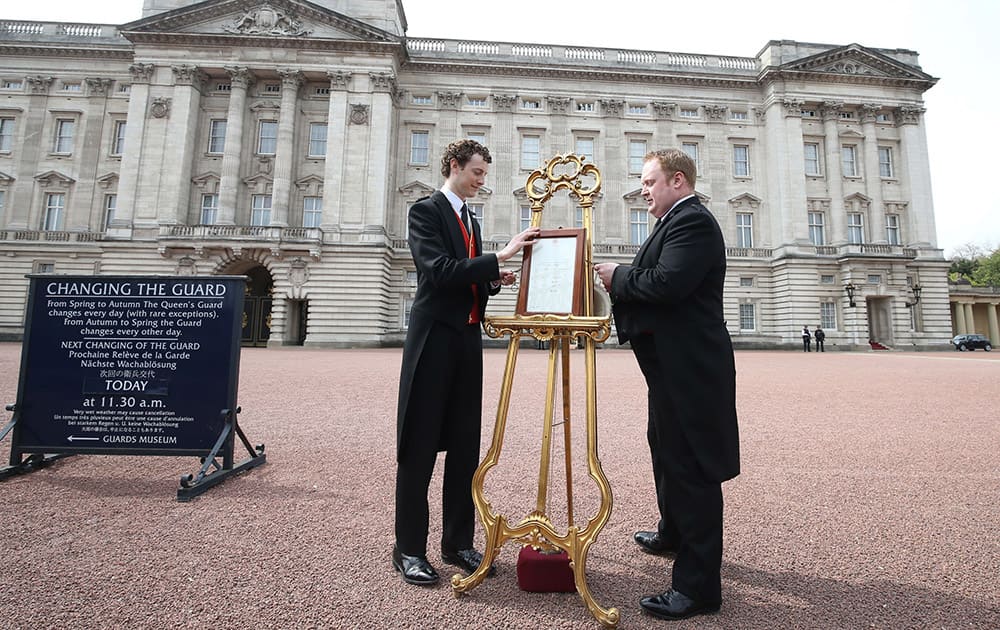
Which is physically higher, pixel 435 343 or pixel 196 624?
pixel 435 343

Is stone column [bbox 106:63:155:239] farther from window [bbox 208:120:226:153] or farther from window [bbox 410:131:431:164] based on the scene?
window [bbox 410:131:431:164]

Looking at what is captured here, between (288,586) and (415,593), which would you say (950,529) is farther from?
(288,586)

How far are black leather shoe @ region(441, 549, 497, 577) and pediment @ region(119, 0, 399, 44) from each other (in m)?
31.6

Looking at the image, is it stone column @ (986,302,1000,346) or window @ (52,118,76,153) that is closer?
window @ (52,118,76,153)

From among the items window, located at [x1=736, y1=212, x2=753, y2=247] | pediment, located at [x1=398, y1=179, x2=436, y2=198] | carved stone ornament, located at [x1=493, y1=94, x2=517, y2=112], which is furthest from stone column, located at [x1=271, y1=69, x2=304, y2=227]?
window, located at [x1=736, y1=212, x2=753, y2=247]

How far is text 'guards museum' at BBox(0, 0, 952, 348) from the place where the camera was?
27.5 m

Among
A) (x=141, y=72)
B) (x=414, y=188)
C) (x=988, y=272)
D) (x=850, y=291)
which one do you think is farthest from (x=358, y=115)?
(x=988, y=272)

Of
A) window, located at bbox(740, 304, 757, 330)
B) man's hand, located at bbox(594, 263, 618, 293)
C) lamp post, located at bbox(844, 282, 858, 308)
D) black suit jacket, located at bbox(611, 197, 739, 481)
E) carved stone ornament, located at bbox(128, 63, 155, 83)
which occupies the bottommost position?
black suit jacket, located at bbox(611, 197, 739, 481)

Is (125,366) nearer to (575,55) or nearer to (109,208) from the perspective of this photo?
(109,208)

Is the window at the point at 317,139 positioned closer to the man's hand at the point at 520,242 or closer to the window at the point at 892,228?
the man's hand at the point at 520,242

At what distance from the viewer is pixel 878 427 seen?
21.8 ft

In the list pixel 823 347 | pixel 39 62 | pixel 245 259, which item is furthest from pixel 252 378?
pixel 39 62

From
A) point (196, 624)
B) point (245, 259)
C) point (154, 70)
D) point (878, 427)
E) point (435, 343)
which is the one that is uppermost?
point (154, 70)

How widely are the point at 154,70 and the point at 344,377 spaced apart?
2788 centimetres
